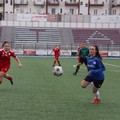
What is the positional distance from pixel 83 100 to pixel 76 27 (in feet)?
180

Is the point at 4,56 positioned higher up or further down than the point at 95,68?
higher up

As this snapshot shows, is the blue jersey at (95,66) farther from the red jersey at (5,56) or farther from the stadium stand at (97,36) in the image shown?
the stadium stand at (97,36)

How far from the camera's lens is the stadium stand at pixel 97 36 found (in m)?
60.5

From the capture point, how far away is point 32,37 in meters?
61.2

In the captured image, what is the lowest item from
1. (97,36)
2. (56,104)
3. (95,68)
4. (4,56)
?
(56,104)

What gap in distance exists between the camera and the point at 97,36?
62.1 m

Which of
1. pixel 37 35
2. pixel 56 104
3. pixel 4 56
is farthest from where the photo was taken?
pixel 37 35

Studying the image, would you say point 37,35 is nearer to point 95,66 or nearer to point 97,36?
point 97,36

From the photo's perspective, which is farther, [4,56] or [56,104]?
[4,56]

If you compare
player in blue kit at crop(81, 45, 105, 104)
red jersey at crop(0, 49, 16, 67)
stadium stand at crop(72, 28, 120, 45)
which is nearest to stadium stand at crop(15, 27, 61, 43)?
stadium stand at crop(72, 28, 120, 45)

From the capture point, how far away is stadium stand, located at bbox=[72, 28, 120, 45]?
60.5 metres

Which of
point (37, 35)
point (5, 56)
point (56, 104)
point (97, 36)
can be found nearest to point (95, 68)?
point (56, 104)

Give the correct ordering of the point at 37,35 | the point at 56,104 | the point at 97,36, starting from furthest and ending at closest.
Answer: the point at 97,36 → the point at 37,35 → the point at 56,104

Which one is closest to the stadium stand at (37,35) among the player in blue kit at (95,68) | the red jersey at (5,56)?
the red jersey at (5,56)
